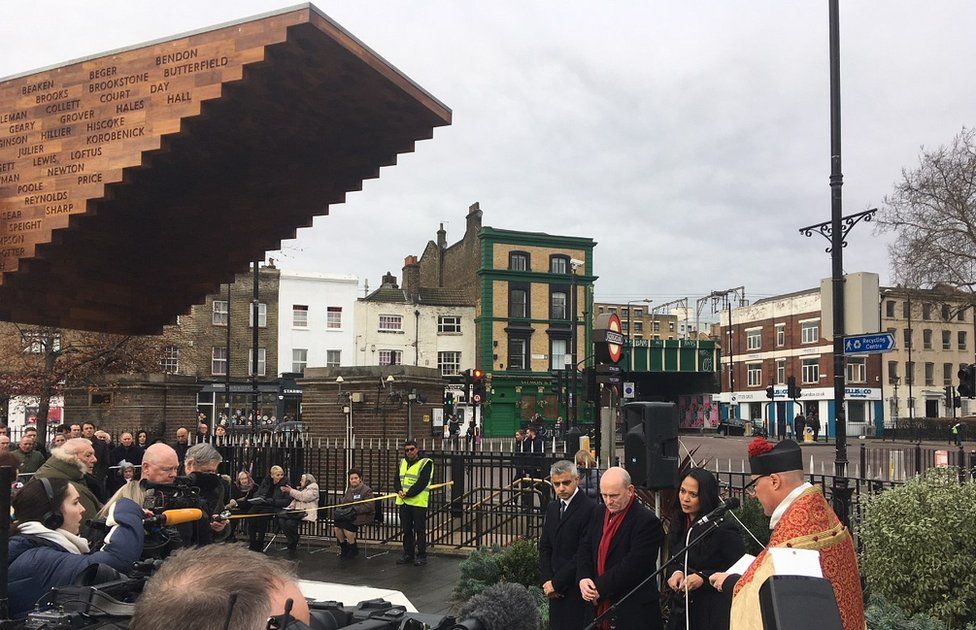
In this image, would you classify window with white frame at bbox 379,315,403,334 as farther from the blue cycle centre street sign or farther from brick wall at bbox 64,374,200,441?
the blue cycle centre street sign

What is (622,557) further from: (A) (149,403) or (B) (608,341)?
(A) (149,403)

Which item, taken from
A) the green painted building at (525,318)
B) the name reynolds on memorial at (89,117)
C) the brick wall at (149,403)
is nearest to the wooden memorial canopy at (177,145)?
the name reynolds on memorial at (89,117)

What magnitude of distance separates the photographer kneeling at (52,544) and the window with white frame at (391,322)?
47.8 metres

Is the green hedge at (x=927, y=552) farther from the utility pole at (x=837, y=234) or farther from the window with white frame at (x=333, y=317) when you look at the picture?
the window with white frame at (x=333, y=317)

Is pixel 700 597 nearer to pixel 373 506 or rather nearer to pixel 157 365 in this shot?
pixel 373 506

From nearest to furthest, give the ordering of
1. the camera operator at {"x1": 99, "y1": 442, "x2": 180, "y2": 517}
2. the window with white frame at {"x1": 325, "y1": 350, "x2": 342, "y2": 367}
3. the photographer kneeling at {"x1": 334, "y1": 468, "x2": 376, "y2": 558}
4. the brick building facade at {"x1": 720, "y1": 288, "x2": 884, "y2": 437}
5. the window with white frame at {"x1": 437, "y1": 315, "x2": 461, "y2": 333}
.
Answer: the camera operator at {"x1": 99, "y1": 442, "x2": 180, "y2": 517} → the photographer kneeling at {"x1": 334, "y1": 468, "x2": 376, "y2": 558} → the window with white frame at {"x1": 325, "y1": 350, "x2": 342, "y2": 367} → the window with white frame at {"x1": 437, "y1": 315, "x2": 461, "y2": 333} → the brick building facade at {"x1": 720, "y1": 288, "x2": 884, "y2": 437}

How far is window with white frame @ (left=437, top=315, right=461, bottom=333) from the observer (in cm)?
5422

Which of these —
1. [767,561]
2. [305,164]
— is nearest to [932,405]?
[305,164]

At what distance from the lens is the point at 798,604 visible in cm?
119

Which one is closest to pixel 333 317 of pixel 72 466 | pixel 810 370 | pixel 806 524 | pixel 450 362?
pixel 450 362

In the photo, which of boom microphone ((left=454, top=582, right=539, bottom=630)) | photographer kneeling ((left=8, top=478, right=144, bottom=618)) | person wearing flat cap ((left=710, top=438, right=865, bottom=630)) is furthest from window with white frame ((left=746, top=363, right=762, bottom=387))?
boom microphone ((left=454, top=582, right=539, bottom=630))

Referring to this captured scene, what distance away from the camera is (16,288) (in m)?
8.12

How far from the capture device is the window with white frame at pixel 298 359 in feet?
161

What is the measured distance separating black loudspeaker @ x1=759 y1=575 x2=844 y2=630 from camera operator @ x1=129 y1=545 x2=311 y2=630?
849mm
